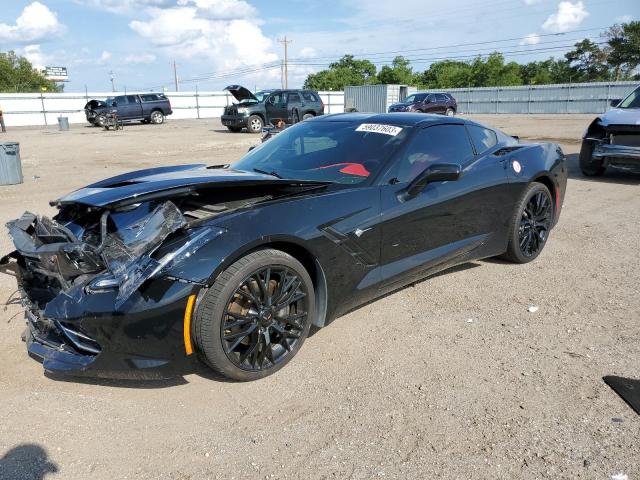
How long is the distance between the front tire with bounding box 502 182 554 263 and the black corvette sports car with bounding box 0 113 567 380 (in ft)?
1.01

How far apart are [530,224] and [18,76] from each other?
79.6 meters

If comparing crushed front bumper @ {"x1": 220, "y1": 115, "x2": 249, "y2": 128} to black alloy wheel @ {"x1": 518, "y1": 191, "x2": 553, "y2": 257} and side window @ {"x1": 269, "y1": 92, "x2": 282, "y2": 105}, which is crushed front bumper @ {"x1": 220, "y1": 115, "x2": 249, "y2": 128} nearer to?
side window @ {"x1": 269, "y1": 92, "x2": 282, "y2": 105}

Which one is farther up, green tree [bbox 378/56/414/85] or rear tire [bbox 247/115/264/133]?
green tree [bbox 378/56/414/85]

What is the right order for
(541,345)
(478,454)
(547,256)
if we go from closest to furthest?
(478,454) → (541,345) → (547,256)

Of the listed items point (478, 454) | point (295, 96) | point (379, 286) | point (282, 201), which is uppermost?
point (295, 96)

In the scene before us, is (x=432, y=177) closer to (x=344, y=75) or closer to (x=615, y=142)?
(x=615, y=142)

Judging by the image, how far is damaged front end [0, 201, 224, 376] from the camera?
253 centimetres

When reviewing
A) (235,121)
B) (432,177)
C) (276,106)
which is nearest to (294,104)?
(276,106)

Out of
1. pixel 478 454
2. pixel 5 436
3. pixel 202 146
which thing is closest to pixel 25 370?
pixel 5 436

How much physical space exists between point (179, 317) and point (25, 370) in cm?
130

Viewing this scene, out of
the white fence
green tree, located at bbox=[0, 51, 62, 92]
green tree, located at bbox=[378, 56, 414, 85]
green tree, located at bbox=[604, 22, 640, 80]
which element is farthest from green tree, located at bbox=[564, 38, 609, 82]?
green tree, located at bbox=[0, 51, 62, 92]

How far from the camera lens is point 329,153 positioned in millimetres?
3881

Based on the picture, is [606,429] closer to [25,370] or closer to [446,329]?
[446,329]

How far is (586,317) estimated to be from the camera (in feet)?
12.4
